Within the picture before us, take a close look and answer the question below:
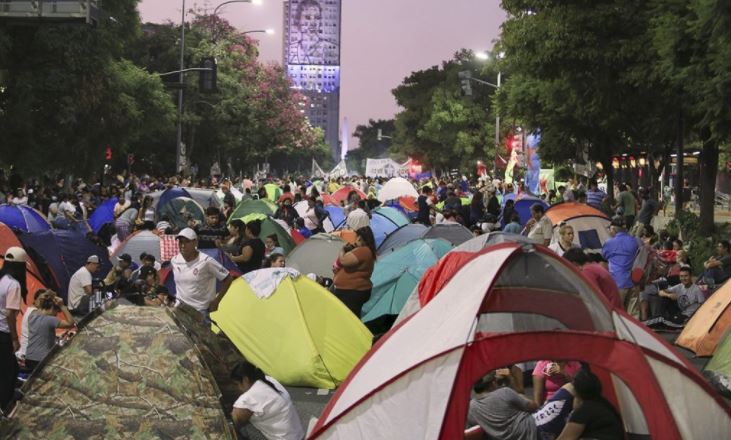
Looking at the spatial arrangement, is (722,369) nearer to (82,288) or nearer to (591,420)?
(591,420)

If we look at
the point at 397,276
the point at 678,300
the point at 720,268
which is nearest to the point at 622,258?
the point at 678,300

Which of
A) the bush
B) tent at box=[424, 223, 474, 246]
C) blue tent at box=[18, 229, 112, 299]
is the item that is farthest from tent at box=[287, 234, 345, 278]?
the bush

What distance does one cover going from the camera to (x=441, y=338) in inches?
308

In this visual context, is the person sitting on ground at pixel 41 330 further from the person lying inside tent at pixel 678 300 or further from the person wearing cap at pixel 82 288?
the person lying inside tent at pixel 678 300

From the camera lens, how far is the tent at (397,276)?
16.0 meters

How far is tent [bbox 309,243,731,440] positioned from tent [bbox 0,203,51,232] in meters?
14.0

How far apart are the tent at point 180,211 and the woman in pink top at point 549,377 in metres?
17.2

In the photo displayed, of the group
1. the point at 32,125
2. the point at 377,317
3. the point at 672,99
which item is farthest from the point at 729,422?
the point at 32,125

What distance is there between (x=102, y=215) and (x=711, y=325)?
15.6 metres

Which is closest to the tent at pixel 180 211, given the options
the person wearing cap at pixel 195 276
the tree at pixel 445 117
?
the person wearing cap at pixel 195 276

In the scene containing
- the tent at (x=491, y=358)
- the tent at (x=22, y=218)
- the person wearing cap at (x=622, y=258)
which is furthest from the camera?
the tent at (x=22, y=218)

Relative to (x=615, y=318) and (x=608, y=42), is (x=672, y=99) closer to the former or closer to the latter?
(x=608, y=42)

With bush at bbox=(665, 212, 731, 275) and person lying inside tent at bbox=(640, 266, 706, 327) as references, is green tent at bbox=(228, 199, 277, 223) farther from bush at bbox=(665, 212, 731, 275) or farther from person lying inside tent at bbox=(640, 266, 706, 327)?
person lying inside tent at bbox=(640, 266, 706, 327)

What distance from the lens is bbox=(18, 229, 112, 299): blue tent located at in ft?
58.1
